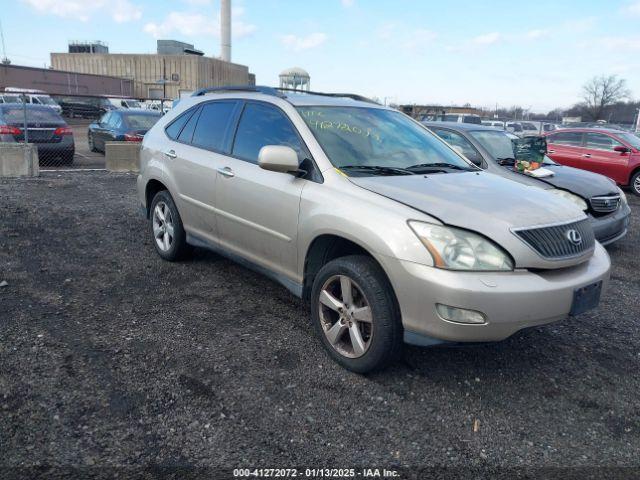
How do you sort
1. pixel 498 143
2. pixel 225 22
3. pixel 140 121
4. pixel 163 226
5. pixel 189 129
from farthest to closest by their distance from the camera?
1. pixel 225 22
2. pixel 140 121
3. pixel 498 143
4. pixel 163 226
5. pixel 189 129

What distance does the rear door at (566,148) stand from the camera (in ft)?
39.7

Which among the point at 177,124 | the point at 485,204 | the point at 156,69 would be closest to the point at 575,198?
the point at 485,204

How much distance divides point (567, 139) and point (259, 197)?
35.8 ft

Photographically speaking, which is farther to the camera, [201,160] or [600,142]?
[600,142]

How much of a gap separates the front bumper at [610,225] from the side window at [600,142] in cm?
614

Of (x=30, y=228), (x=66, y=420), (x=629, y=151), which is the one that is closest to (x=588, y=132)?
(x=629, y=151)

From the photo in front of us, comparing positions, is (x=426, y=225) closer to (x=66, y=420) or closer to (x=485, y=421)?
(x=485, y=421)

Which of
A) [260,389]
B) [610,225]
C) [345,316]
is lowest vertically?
[260,389]

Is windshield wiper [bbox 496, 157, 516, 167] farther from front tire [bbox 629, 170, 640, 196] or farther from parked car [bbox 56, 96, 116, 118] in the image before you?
parked car [bbox 56, 96, 116, 118]

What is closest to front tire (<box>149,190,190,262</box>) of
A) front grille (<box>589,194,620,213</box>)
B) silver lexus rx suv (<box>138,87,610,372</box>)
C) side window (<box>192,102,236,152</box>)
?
silver lexus rx suv (<box>138,87,610,372</box>)

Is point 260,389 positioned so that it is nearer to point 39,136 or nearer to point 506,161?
point 506,161

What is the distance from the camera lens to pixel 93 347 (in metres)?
3.48

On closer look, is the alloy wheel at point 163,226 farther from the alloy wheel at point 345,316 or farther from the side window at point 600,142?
the side window at point 600,142

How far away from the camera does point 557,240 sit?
304cm
